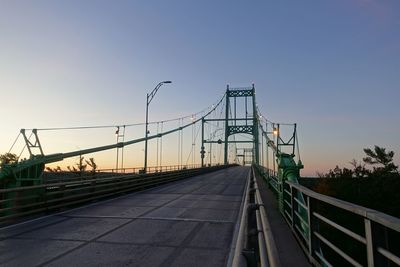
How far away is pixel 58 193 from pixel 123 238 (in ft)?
24.3

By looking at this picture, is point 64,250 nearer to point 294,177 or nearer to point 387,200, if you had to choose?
point 294,177

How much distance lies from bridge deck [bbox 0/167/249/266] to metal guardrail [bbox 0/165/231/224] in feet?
2.50

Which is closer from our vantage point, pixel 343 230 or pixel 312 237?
pixel 343 230

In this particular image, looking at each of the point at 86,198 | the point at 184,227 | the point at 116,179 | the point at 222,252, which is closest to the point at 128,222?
the point at 184,227

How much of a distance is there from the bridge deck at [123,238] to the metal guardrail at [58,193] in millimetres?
761

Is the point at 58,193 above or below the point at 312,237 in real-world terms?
above

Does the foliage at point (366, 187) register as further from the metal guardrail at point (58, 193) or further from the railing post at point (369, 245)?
the railing post at point (369, 245)

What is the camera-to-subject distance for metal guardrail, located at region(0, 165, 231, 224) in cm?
1461

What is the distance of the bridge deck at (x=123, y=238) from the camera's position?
8.67 metres

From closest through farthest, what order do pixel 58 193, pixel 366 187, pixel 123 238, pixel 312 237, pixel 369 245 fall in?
pixel 369 245 → pixel 312 237 → pixel 123 238 → pixel 58 193 → pixel 366 187

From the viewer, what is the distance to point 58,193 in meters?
17.3

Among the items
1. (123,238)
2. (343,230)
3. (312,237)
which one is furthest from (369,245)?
(123,238)

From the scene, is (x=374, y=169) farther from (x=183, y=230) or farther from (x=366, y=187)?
(x=183, y=230)

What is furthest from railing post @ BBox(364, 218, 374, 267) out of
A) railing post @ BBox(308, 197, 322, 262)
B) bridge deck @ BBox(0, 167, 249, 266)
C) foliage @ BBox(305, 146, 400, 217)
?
foliage @ BBox(305, 146, 400, 217)
